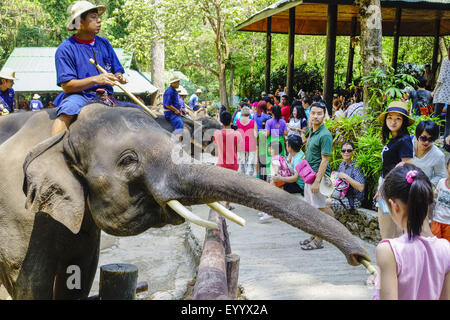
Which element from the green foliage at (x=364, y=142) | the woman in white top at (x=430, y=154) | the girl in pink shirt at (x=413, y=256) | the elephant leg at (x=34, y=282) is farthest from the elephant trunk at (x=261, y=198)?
the green foliage at (x=364, y=142)

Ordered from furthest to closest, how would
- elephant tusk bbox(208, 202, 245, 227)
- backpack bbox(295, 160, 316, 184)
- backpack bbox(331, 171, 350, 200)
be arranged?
backpack bbox(331, 171, 350, 200)
backpack bbox(295, 160, 316, 184)
elephant tusk bbox(208, 202, 245, 227)

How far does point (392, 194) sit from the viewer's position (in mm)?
2475

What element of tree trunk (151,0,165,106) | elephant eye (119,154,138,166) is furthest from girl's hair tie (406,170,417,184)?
tree trunk (151,0,165,106)

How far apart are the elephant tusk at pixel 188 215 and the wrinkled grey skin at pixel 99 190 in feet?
0.17

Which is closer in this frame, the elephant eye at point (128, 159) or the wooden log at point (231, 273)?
the elephant eye at point (128, 159)

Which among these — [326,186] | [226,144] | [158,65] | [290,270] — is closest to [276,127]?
[226,144]

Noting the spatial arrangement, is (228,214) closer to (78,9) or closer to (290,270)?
(78,9)

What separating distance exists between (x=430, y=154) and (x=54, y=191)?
12.5ft

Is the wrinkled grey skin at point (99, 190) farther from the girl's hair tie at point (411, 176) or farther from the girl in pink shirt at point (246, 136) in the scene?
the girl in pink shirt at point (246, 136)

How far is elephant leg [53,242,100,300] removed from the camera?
12.0ft

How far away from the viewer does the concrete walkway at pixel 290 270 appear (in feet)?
16.2

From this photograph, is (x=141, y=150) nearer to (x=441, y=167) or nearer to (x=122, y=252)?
(x=441, y=167)

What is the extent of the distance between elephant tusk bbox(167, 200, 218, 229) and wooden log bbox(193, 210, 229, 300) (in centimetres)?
36

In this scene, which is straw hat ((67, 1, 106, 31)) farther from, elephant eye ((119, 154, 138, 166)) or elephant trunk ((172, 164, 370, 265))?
elephant trunk ((172, 164, 370, 265))
